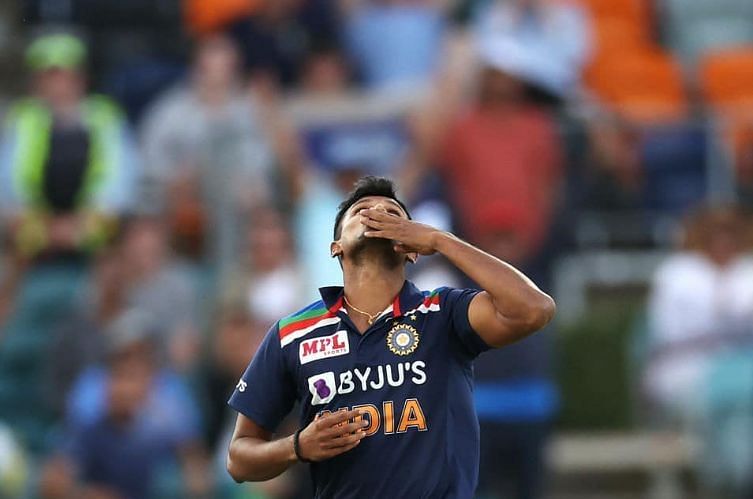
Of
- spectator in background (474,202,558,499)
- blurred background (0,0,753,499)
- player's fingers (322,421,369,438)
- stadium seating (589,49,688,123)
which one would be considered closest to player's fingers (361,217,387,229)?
player's fingers (322,421,369,438)

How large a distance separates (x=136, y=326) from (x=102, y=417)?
0.58 metres

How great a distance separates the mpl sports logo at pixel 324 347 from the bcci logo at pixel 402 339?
0.12 meters

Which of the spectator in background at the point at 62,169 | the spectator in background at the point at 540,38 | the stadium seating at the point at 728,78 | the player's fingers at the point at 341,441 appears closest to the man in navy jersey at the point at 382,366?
the player's fingers at the point at 341,441

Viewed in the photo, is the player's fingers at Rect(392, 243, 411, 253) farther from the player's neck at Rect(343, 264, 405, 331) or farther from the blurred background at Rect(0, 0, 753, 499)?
the blurred background at Rect(0, 0, 753, 499)

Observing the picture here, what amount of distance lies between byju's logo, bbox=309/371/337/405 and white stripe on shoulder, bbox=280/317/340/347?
0.13 m

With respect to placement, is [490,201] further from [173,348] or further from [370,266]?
[370,266]

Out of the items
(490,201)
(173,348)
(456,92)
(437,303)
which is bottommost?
(437,303)

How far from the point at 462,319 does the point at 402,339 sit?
0.18m

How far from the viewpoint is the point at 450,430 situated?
4.47 m

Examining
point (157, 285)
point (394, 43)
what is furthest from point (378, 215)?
point (394, 43)

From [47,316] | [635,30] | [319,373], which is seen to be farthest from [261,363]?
[635,30]

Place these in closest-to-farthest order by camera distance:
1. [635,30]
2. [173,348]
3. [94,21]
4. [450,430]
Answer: [450,430] < [173,348] < [94,21] < [635,30]

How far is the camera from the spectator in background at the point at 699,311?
10016 millimetres

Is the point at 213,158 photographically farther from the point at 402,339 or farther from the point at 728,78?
the point at 402,339
